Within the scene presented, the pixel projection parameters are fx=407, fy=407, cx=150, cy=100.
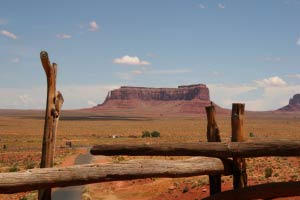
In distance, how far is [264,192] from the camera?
495 centimetres

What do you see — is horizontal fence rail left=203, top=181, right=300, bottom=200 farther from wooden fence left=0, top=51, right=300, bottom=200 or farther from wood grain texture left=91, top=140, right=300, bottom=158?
wood grain texture left=91, top=140, right=300, bottom=158

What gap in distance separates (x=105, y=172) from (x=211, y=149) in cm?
144

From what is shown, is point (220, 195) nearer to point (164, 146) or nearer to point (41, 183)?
point (164, 146)

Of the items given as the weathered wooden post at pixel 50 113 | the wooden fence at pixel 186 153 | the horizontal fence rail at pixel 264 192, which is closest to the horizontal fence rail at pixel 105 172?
the wooden fence at pixel 186 153

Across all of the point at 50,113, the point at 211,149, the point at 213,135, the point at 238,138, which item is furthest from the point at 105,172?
the point at 238,138

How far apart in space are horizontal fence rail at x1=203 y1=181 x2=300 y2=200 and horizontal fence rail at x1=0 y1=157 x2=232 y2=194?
0.33 m

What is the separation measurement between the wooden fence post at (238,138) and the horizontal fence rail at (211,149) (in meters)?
0.39

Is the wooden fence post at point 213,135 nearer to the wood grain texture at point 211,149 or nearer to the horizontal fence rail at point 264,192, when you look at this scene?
→ the horizontal fence rail at point 264,192

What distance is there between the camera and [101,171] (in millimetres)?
4285

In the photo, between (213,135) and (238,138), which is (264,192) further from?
(213,135)

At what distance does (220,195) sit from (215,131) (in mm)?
974

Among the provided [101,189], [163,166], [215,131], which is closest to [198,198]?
[101,189]

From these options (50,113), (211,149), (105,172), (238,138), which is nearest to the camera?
(105,172)

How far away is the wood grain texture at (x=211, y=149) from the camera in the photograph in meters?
4.89
